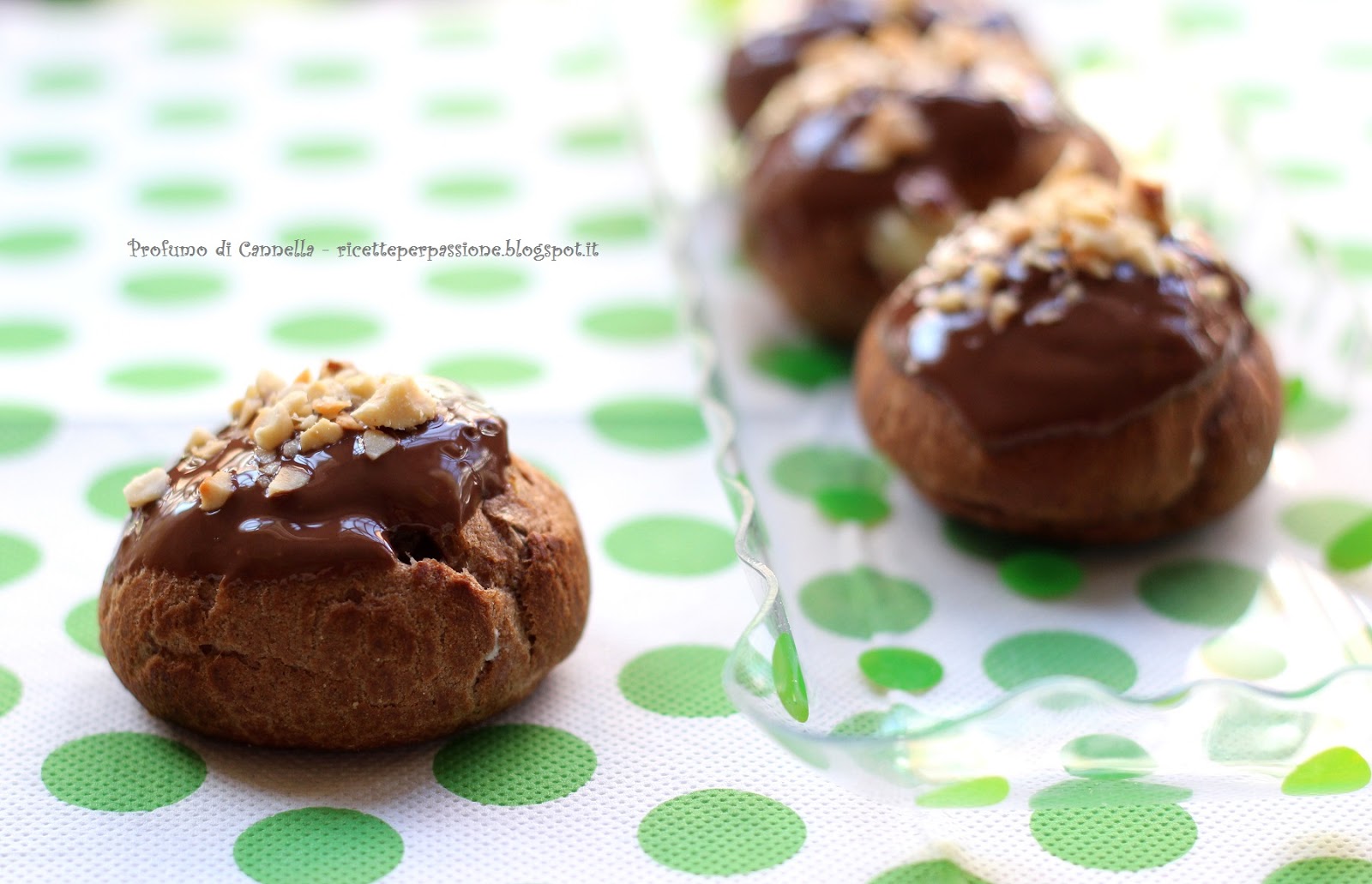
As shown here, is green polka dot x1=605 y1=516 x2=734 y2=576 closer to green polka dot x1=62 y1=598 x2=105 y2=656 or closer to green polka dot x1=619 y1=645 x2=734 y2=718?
green polka dot x1=619 y1=645 x2=734 y2=718

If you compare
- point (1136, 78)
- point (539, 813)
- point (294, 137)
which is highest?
point (1136, 78)

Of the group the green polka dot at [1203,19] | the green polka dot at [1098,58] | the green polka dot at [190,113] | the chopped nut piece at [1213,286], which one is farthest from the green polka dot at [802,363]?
the green polka dot at [1203,19]

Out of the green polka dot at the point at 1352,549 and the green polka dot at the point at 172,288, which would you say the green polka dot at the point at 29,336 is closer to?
the green polka dot at the point at 172,288

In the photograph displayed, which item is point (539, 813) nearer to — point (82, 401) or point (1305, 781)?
point (1305, 781)

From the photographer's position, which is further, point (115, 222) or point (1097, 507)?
point (115, 222)

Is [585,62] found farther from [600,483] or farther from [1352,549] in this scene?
[1352,549]

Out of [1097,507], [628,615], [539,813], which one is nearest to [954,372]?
[1097,507]

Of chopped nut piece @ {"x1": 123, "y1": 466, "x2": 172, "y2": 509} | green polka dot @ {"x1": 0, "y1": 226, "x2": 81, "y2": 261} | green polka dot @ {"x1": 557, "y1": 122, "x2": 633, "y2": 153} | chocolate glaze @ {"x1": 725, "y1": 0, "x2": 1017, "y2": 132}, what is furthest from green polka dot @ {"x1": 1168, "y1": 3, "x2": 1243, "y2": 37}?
chopped nut piece @ {"x1": 123, "y1": 466, "x2": 172, "y2": 509}
